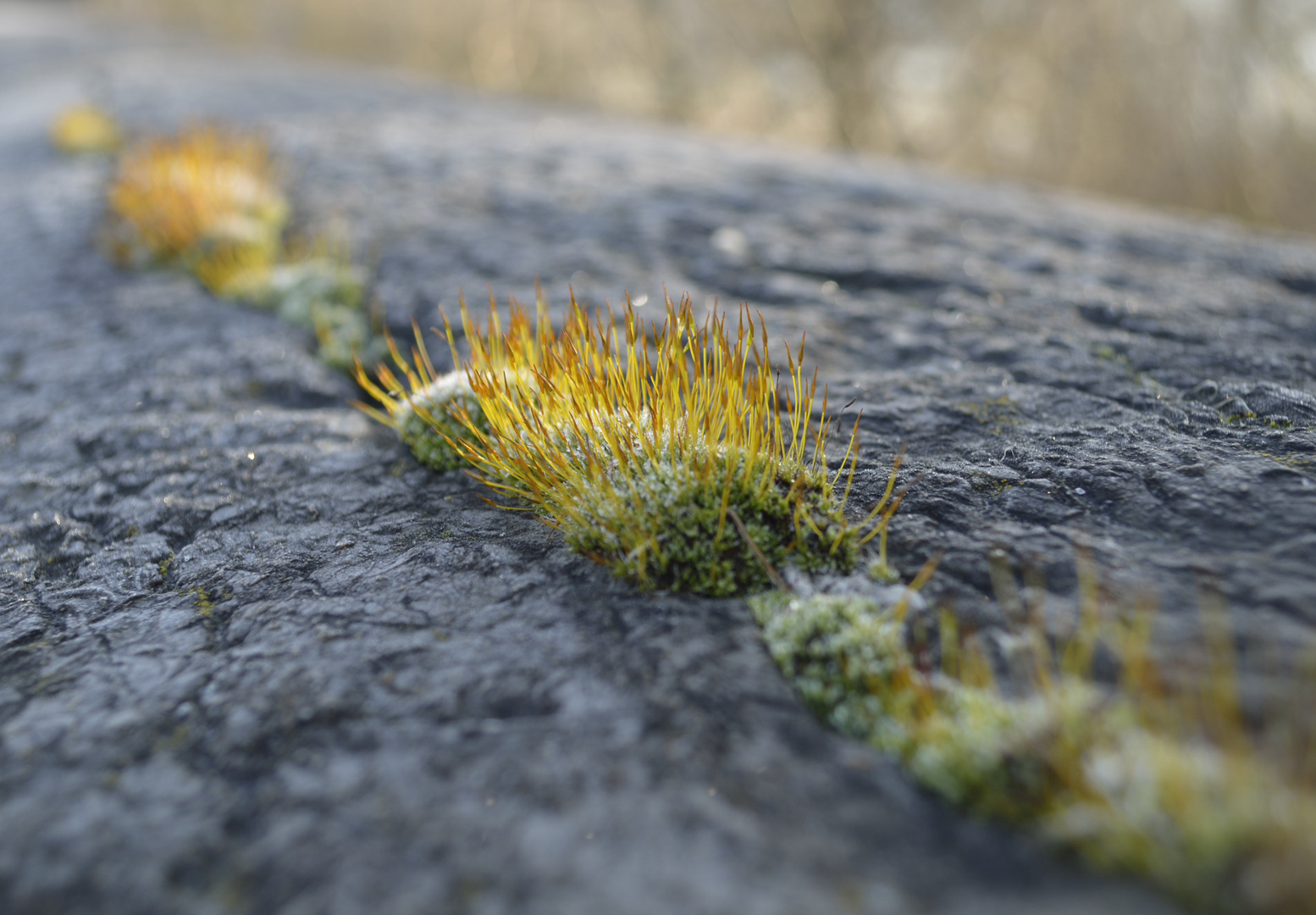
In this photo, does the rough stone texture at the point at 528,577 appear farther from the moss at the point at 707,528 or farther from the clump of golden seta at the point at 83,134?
the clump of golden seta at the point at 83,134

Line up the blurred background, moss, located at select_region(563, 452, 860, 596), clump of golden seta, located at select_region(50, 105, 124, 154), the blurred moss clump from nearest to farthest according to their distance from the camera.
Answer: moss, located at select_region(563, 452, 860, 596), the blurred moss clump, clump of golden seta, located at select_region(50, 105, 124, 154), the blurred background

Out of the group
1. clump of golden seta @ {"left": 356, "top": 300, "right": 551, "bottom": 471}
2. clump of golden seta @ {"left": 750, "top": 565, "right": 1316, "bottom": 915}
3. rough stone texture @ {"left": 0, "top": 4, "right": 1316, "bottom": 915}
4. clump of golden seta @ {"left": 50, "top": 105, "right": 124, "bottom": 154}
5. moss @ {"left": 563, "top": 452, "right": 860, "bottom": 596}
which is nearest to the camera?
clump of golden seta @ {"left": 750, "top": 565, "right": 1316, "bottom": 915}

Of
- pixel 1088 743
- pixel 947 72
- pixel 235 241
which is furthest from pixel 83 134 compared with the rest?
pixel 947 72

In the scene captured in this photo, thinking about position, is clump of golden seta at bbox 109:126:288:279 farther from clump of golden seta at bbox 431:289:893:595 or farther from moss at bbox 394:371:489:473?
clump of golden seta at bbox 431:289:893:595

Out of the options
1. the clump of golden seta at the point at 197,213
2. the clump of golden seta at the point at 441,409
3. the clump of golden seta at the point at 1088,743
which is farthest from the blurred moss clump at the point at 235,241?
the clump of golden seta at the point at 1088,743

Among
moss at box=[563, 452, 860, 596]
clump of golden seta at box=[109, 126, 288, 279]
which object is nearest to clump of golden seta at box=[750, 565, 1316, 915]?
moss at box=[563, 452, 860, 596]

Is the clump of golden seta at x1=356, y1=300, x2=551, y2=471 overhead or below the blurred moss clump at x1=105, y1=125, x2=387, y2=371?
Result: below
